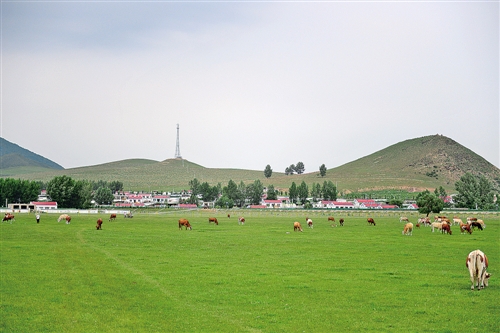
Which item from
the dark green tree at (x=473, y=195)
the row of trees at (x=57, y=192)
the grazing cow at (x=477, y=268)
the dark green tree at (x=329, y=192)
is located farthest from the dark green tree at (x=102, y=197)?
the grazing cow at (x=477, y=268)

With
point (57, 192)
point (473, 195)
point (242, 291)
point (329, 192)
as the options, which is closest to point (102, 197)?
point (57, 192)

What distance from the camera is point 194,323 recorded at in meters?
13.4

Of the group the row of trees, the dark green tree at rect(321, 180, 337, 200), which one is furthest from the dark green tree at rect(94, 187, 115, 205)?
the dark green tree at rect(321, 180, 337, 200)

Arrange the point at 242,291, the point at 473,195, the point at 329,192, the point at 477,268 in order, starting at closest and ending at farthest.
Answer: the point at 242,291, the point at 477,268, the point at 473,195, the point at 329,192

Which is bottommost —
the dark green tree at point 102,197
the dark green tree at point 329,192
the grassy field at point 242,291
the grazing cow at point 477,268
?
the grassy field at point 242,291

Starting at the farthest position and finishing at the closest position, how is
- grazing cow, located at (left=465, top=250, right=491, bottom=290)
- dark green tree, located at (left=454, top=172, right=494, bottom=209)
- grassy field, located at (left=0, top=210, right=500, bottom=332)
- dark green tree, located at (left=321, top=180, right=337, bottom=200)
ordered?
dark green tree, located at (left=321, top=180, right=337, bottom=200)
dark green tree, located at (left=454, top=172, right=494, bottom=209)
grazing cow, located at (left=465, top=250, right=491, bottom=290)
grassy field, located at (left=0, top=210, right=500, bottom=332)

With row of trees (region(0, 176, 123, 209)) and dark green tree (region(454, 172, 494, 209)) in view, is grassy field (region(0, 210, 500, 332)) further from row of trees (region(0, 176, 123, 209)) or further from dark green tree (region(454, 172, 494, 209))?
dark green tree (region(454, 172, 494, 209))

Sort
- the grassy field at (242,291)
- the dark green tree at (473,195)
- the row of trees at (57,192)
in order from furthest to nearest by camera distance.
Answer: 1. the dark green tree at (473,195)
2. the row of trees at (57,192)
3. the grassy field at (242,291)

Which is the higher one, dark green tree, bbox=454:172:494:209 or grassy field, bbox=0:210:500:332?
dark green tree, bbox=454:172:494:209

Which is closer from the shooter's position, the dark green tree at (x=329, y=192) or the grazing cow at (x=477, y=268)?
the grazing cow at (x=477, y=268)

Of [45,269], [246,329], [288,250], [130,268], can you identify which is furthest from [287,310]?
[288,250]

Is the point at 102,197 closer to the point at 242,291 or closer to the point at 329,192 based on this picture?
the point at 329,192

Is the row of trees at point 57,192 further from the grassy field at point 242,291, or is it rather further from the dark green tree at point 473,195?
the grassy field at point 242,291

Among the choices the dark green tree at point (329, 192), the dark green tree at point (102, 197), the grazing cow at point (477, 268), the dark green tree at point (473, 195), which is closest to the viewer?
the grazing cow at point (477, 268)
